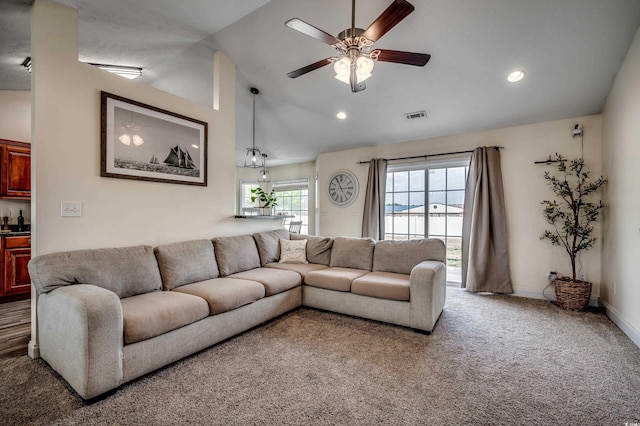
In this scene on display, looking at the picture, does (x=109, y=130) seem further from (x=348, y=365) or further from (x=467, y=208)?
(x=467, y=208)

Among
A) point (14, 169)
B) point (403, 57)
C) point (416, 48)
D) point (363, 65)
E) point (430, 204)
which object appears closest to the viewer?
point (363, 65)

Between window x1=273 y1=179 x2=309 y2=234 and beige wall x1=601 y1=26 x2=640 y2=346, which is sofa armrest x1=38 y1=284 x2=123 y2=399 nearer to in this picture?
beige wall x1=601 y1=26 x2=640 y2=346

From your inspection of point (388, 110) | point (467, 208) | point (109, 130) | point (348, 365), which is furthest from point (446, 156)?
point (109, 130)

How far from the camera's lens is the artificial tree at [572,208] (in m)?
3.60

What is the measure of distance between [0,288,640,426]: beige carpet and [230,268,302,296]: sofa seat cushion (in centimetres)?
40

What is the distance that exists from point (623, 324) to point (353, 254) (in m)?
2.81

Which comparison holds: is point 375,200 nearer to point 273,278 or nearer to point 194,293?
point 273,278

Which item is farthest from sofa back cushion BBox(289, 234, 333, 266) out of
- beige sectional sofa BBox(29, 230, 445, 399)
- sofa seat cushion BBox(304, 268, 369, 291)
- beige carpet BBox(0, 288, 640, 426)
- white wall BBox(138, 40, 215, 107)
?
white wall BBox(138, 40, 215, 107)

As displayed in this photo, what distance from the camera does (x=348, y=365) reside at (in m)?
2.20

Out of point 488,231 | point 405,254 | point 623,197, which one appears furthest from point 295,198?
point 623,197

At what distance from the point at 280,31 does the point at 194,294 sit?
115 inches

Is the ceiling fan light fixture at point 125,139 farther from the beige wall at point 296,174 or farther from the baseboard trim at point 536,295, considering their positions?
the baseboard trim at point 536,295

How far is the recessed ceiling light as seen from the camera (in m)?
3.20

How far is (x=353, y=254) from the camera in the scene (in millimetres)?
3779
